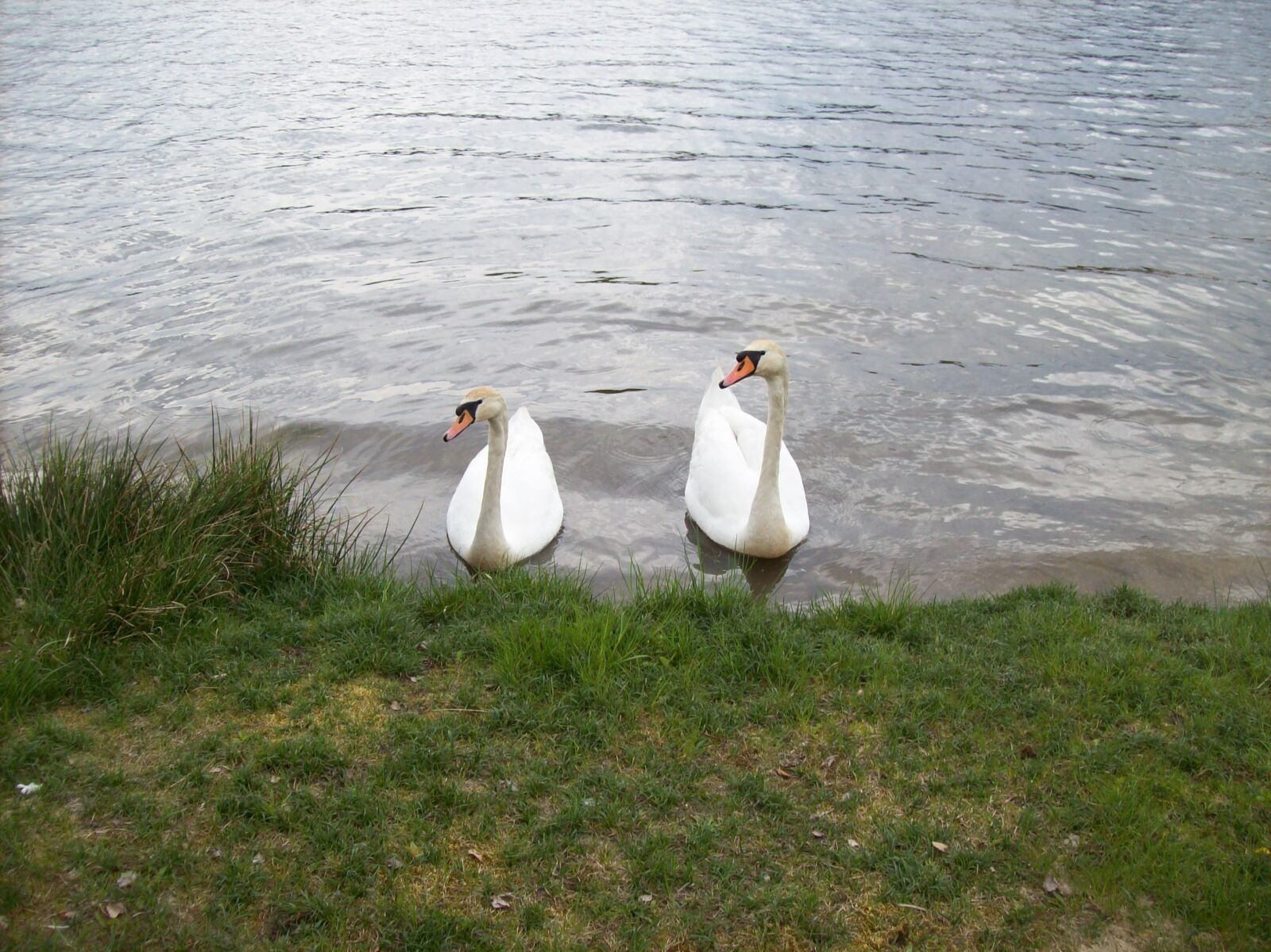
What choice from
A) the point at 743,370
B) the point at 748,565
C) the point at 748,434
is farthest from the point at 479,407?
the point at 748,434

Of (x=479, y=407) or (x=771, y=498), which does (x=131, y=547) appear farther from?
(x=771, y=498)

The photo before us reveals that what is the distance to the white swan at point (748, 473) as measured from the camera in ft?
24.0

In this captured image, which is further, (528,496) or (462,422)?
(528,496)

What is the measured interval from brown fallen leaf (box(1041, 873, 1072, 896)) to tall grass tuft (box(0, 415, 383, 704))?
3839 mm

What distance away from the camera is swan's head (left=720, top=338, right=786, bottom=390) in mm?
7156

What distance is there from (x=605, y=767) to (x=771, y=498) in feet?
10.6

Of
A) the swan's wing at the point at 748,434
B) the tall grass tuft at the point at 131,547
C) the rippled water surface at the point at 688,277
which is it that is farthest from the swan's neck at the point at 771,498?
the tall grass tuft at the point at 131,547

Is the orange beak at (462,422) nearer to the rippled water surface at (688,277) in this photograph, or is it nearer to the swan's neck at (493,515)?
the swan's neck at (493,515)

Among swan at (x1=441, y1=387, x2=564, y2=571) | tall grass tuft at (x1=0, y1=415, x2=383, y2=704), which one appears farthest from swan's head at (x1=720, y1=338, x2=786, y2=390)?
tall grass tuft at (x1=0, y1=415, x2=383, y2=704)

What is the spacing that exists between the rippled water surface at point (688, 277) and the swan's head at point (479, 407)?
1186 millimetres

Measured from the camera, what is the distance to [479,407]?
23.0ft

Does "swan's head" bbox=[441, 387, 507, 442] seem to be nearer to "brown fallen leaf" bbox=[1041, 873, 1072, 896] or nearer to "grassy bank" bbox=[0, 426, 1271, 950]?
"grassy bank" bbox=[0, 426, 1271, 950]

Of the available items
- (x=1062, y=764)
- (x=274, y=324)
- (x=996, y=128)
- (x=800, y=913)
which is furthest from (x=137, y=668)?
(x=996, y=128)

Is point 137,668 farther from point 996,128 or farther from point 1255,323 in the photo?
point 996,128
